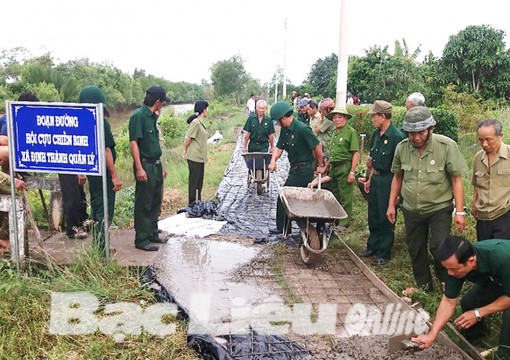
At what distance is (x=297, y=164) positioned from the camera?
6273 mm

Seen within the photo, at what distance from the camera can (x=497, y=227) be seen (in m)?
4.06

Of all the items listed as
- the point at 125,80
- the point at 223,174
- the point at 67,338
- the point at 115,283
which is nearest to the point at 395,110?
the point at 223,174

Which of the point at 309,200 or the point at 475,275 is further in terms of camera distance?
the point at 309,200

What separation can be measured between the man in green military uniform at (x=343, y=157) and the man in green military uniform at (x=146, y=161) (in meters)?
2.45

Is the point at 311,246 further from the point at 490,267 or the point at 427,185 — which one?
the point at 490,267

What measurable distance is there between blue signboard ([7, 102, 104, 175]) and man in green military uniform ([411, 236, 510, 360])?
3117 millimetres

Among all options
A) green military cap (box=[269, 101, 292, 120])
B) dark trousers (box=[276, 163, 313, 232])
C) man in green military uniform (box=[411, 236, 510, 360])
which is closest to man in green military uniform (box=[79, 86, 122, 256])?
green military cap (box=[269, 101, 292, 120])

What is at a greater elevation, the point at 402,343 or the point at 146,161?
the point at 146,161

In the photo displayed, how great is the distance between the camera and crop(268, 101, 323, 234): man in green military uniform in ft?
19.3

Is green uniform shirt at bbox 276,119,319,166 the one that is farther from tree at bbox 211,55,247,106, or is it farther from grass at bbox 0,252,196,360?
tree at bbox 211,55,247,106

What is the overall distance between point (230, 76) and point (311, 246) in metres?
50.8

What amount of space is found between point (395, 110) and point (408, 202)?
8.00 meters

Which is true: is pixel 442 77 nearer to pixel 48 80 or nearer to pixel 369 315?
pixel 369 315

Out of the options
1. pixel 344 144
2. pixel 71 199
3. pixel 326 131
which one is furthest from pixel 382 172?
pixel 71 199
